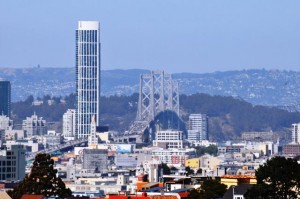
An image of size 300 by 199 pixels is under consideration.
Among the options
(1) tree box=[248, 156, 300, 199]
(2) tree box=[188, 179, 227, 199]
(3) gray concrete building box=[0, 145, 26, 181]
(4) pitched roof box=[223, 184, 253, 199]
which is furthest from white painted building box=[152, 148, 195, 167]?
(1) tree box=[248, 156, 300, 199]

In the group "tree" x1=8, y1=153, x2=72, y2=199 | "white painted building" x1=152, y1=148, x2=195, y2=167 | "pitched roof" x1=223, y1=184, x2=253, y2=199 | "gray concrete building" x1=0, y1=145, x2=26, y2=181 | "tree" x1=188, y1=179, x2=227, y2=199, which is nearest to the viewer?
"tree" x1=8, y1=153, x2=72, y2=199

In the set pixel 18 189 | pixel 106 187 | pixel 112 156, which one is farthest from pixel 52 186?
pixel 112 156

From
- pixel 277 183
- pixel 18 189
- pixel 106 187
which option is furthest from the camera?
pixel 106 187

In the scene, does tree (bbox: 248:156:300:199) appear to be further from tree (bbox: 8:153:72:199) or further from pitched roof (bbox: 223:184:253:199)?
tree (bbox: 8:153:72:199)

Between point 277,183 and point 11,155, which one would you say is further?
point 11,155

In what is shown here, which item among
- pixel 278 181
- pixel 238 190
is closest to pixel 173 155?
pixel 238 190

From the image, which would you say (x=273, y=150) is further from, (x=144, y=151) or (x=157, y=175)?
(x=157, y=175)

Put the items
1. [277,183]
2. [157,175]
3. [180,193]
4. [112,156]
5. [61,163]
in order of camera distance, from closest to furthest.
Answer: [277,183] → [180,193] → [157,175] → [61,163] → [112,156]
